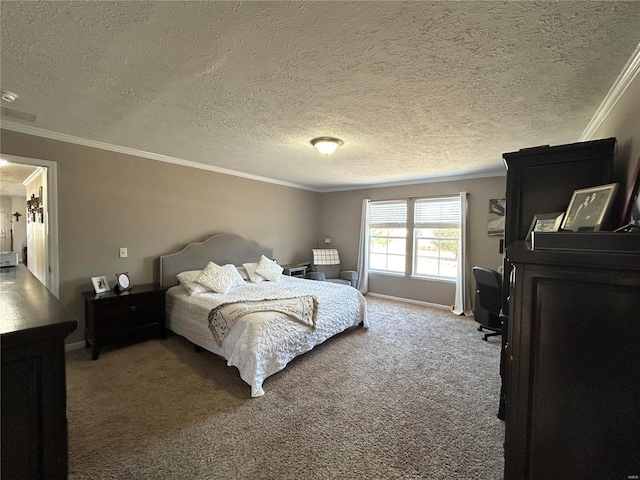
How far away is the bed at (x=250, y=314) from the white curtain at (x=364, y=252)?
76.5 inches

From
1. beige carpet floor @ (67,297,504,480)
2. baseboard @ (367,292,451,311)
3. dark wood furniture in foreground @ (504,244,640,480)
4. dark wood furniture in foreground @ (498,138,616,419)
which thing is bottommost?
beige carpet floor @ (67,297,504,480)

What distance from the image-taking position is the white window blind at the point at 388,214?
18.2 ft

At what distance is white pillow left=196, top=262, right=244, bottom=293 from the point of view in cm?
350

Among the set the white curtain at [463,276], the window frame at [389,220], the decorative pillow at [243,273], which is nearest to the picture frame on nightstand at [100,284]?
the decorative pillow at [243,273]

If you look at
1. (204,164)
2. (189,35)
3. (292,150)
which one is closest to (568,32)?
(189,35)

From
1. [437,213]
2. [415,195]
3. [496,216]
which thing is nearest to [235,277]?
[415,195]

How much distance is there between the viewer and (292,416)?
207 centimetres

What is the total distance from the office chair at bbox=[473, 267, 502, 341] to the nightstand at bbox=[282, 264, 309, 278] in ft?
10.3

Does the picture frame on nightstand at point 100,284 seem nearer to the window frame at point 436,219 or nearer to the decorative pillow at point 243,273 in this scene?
the decorative pillow at point 243,273

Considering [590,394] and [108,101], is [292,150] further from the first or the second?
[590,394]

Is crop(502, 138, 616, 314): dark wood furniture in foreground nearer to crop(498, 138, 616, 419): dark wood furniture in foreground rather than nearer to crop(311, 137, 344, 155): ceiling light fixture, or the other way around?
crop(498, 138, 616, 419): dark wood furniture in foreground

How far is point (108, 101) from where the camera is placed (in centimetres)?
214

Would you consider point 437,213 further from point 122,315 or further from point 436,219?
point 122,315

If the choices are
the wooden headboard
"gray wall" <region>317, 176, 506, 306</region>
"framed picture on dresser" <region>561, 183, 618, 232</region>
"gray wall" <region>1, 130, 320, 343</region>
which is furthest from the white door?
"framed picture on dresser" <region>561, 183, 618, 232</region>
